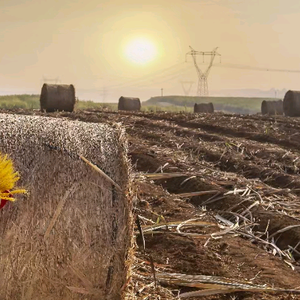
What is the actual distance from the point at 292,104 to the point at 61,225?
18.4 m

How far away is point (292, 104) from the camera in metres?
21.2

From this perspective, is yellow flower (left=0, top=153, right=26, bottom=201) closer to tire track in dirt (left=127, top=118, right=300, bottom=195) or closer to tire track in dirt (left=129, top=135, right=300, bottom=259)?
tire track in dirt (left=129, top=135, right=300, bottom=259)

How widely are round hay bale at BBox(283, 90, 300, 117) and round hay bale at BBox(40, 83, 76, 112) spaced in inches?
291

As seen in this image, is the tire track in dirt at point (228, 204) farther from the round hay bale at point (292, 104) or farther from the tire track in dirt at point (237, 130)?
the round hay bale at point (292, 104)

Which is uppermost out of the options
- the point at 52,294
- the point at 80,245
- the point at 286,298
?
the point at 80,245

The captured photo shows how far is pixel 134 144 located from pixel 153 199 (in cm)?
334

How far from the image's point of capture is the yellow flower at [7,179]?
3484 mm

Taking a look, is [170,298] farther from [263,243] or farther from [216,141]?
[216,141]

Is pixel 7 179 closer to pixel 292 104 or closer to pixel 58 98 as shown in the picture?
pixel 58 98

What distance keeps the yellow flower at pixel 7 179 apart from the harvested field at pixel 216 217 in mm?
911

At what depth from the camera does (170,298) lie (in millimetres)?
4395

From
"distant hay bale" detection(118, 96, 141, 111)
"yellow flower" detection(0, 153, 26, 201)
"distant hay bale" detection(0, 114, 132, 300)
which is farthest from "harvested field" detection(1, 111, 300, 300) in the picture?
"distant hay bale" detection(118, 96, 141, 111)

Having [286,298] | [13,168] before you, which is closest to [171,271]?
[286,298]

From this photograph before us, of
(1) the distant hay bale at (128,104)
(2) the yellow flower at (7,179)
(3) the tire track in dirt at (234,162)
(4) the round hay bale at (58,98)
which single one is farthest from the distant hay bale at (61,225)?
(1) the distant hay bale at (128,104)
